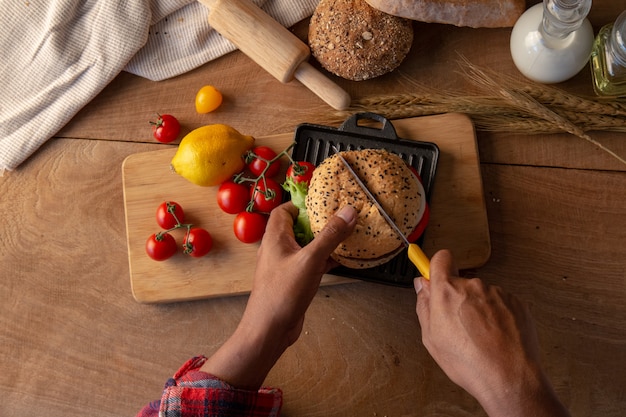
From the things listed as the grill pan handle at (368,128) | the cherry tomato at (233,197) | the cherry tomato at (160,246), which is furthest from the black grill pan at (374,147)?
the cherry tomato at (160,246)

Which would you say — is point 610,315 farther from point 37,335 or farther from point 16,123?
point 16,123

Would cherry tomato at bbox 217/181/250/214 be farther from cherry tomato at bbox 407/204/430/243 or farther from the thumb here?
cherry tomato at bbox 407/204/430/243

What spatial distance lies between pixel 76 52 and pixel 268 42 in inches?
29.2

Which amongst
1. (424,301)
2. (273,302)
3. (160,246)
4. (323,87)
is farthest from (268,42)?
(424,301)

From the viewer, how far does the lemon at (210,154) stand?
192cm

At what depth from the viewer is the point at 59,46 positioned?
2.12 metres

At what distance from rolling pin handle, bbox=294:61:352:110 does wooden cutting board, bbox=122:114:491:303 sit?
19 cm

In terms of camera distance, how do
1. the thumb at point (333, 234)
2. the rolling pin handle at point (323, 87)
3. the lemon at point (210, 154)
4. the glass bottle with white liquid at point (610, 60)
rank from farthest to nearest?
the rolling pin handle at point (323, 87), the lemon at point (210, 154), the glass bottle with white liquid at point (610, 60), the thumb at point (333, 234)

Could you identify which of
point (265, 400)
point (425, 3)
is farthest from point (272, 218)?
point (425, 3)

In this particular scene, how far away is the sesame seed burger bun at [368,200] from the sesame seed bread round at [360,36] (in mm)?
418

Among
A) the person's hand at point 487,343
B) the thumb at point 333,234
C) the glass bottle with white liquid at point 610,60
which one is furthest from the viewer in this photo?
the glass bottle with white liquid at point 610,60

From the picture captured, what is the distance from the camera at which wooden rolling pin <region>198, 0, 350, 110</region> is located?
2021 millimetres

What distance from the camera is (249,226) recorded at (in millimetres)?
1957

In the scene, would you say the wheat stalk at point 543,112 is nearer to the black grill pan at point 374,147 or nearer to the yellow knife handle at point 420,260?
the black grill pan at point 374,147
